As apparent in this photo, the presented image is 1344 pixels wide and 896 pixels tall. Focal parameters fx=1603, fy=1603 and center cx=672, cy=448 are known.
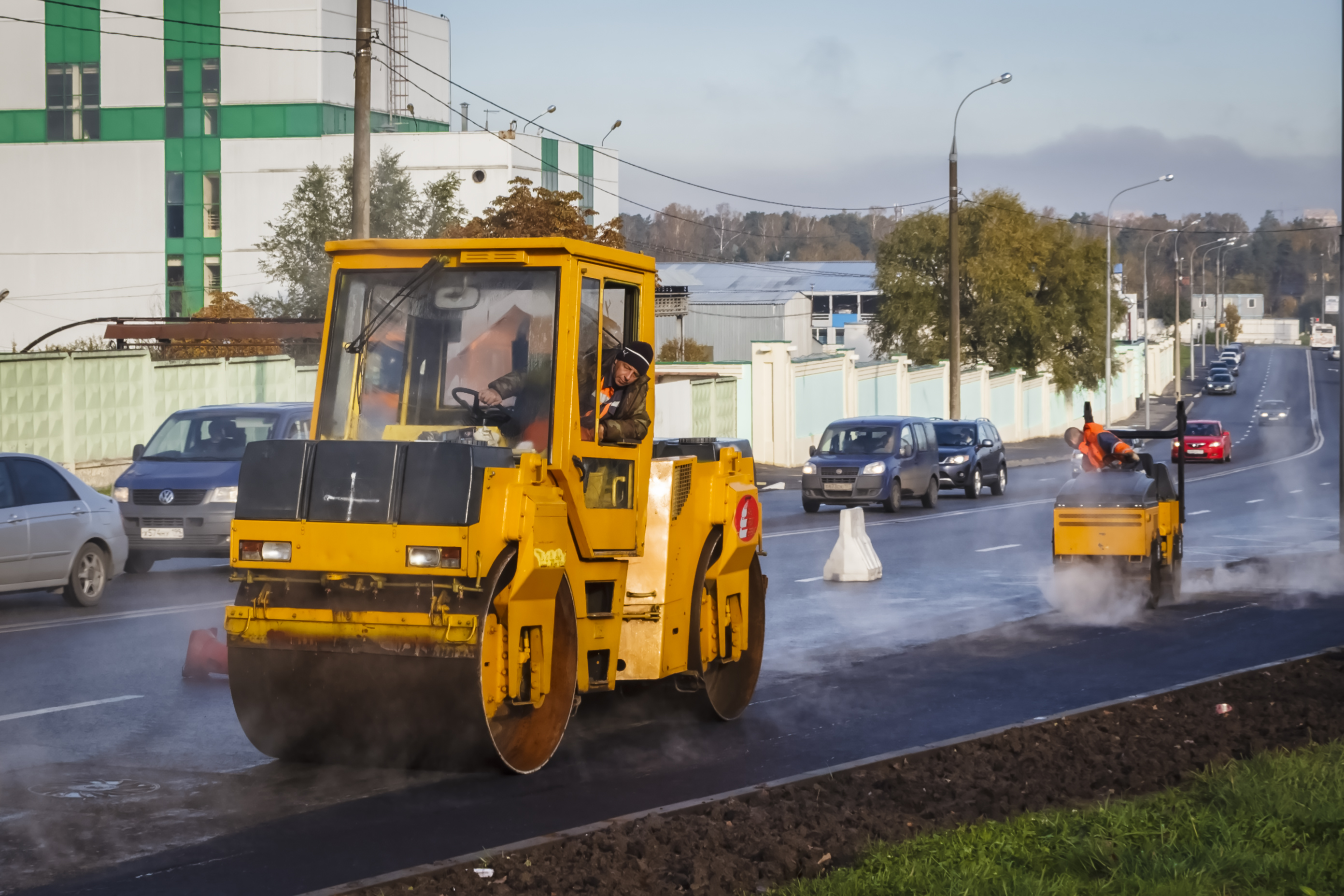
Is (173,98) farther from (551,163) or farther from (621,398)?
(621,398)

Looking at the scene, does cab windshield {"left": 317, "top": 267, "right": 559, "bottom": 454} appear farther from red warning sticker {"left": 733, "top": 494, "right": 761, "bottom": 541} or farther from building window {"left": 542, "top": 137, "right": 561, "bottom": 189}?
building window {"left": 542, "top": 137, "right": 561, "bottom": 189}

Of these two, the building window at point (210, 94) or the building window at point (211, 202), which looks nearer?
the building window at point (210, 94)

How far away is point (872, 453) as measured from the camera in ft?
96.4

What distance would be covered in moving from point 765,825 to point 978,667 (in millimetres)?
5707

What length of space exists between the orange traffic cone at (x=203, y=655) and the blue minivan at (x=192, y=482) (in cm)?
620

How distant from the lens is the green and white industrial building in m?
69.1

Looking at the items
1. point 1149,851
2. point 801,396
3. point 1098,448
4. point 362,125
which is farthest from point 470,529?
point 801,396

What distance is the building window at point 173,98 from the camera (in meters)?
69.8

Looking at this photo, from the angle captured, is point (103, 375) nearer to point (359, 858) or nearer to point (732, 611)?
point (732, 611)

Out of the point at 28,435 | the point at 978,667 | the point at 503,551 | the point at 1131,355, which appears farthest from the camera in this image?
the point at 1131,355

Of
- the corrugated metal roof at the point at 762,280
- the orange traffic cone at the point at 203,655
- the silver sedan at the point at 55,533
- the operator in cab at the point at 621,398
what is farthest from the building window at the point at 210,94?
the operator in cab at the point at 621,398

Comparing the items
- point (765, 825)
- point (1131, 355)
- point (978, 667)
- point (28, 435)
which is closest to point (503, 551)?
point (765, 825)

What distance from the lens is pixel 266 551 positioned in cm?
726

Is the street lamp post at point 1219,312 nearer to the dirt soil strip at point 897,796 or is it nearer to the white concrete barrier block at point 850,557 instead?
the white concrete barrier block at point 850,557
